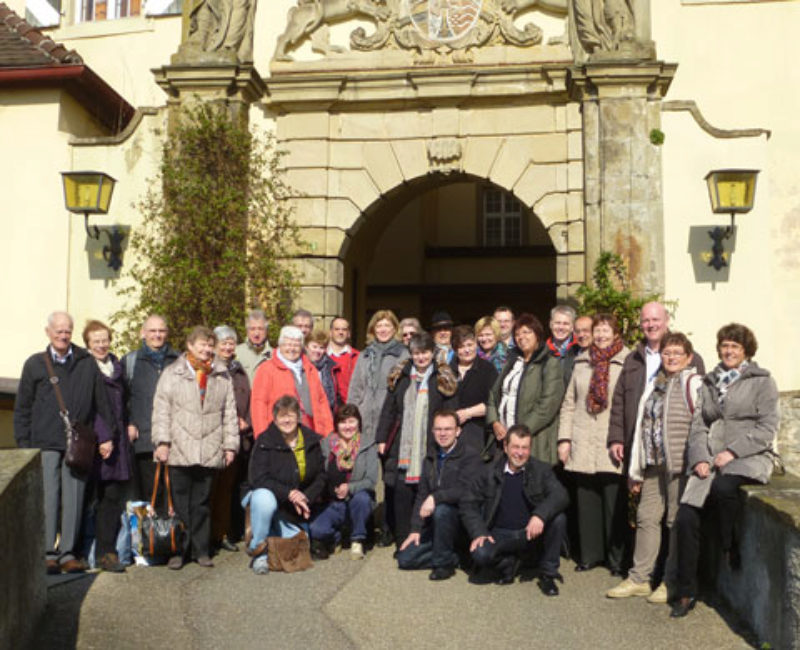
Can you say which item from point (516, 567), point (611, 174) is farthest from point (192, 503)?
point (611, 174)

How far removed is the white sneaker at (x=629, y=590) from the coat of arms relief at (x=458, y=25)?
6.03m

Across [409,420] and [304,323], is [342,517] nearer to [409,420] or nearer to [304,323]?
[409,420]

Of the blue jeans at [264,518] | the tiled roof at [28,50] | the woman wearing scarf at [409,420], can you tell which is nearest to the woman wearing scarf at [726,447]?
the woman wearing scarf at [409,420]

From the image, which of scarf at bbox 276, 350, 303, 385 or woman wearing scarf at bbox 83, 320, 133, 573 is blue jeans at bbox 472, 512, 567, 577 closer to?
scarf at bbox 276, 350, 303, 385

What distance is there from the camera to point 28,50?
36.0 ft

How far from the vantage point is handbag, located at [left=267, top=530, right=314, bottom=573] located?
20.7 ft

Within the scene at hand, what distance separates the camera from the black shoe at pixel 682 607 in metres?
5.35

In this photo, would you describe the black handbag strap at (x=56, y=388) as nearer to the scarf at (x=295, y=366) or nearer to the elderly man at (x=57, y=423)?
the elderly man at (x=57, y=423)

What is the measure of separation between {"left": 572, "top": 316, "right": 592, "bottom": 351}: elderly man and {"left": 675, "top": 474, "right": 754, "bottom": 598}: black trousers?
65.7 inches

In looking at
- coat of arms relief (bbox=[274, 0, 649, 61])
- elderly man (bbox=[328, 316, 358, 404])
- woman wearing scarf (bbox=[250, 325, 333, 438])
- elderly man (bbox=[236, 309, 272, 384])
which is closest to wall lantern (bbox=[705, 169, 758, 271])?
coat of arms relief (bbox=[274, 0, 649, 61])

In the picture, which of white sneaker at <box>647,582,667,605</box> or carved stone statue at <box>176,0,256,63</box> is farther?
carved stone statue at <box>176,0,256,63</box>

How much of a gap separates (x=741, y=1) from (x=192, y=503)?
30.7 ft

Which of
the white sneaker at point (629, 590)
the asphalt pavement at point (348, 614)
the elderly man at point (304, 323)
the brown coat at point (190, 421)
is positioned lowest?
the asphalt pavement at point (348, 614)

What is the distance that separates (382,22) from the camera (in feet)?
34.9
